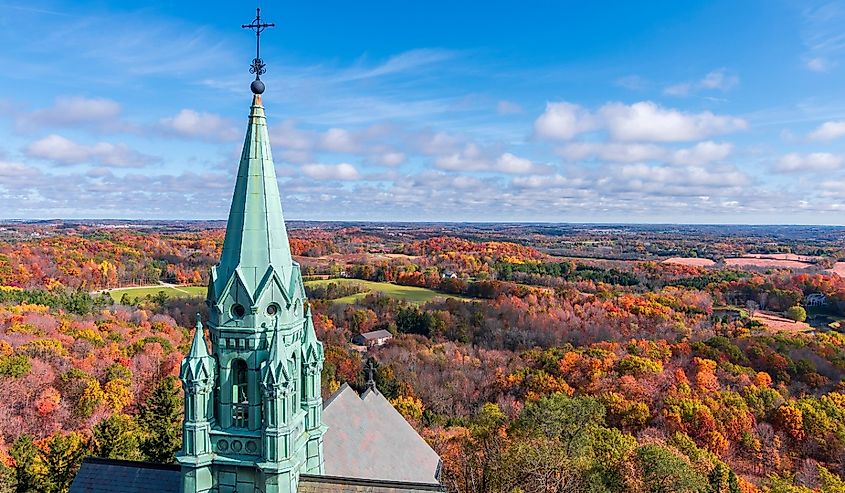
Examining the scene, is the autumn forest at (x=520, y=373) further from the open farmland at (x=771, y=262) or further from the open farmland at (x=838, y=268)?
the open farmland at (x=771, y=262)

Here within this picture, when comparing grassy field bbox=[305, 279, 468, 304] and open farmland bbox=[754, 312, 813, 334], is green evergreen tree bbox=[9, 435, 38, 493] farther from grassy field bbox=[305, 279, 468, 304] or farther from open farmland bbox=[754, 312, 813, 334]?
open farmland bbox=[754, 312, 813, 334]

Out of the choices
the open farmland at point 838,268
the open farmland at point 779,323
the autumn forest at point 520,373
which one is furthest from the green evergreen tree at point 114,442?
the open farmland at point 838,268

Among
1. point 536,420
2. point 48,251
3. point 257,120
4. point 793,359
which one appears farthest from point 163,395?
point 48,251

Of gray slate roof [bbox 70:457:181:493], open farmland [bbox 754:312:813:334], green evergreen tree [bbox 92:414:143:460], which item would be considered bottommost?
open farmland [bbox 754:312:813:334]

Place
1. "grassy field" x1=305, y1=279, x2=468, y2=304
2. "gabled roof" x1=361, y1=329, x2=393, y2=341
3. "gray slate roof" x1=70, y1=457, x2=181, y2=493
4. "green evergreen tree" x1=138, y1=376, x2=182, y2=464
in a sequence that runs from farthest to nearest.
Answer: "grassy field" x1=305, y1=279, x2=468, y2=304 < "gabled roof" x1=361, y1=329, x2=393, y2=341 < "green evergreen tree" x1=138, y1=376, x2=182, y2=464 < "gray slate roof" x1=70, y1=457, x2=181, y2=493

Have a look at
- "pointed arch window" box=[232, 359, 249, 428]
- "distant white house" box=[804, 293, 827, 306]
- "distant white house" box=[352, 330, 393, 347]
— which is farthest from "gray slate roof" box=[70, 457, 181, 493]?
"distant white house" box=[804, 293, 827, 306]

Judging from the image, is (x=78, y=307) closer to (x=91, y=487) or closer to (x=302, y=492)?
(x=91, y=487)
